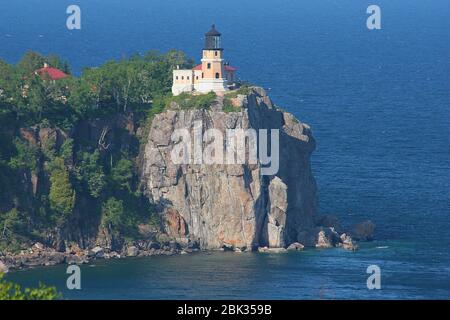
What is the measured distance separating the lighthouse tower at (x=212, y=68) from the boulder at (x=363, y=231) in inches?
598

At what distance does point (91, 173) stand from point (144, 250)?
25.1 ft

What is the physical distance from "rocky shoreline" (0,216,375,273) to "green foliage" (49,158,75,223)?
311 centimetres

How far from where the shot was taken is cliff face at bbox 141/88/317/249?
156m

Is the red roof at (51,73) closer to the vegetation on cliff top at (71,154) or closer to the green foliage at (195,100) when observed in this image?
the vegetation on cliff top at (71,154)

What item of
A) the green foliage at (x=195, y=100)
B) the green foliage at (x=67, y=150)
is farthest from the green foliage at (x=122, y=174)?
the green foliage at (x=195, y=100)

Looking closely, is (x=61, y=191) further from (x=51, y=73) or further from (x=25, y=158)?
(x=51, y=73)

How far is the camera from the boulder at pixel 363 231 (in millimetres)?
162875

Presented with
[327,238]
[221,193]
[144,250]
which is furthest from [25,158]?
[327,238]

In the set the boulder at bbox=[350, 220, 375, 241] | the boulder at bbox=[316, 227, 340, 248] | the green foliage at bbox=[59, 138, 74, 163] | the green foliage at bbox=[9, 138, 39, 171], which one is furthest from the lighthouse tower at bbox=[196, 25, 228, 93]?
the green foliage at bbox=[9, 138, 39, 171]

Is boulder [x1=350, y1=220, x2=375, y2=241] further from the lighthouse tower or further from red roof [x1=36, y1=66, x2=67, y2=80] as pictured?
red roof [x1=36, y1=66, x2=67, y2=80]
